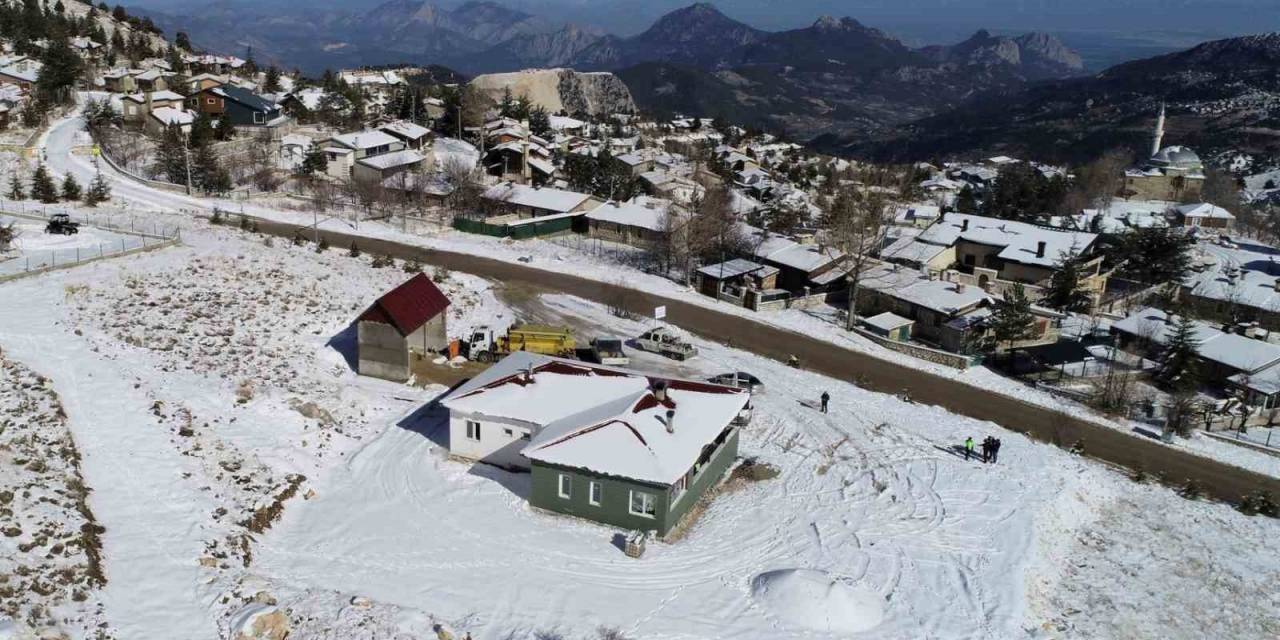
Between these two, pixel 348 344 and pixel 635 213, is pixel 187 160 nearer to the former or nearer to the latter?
pixel 635 213

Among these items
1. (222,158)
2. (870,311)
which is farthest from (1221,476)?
(222,158)

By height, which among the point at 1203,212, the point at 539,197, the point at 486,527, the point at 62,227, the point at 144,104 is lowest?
the point at 486,527

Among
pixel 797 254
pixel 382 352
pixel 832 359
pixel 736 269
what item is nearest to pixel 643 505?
pixel 382 352

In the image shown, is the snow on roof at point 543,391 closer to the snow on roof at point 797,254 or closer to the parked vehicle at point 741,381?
the parked vehicle at point 741,381

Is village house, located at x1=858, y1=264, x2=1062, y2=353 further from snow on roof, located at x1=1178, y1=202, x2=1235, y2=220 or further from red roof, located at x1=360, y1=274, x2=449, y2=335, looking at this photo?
snow on roof, located at x1=1178, y1=202, x2=1235, y2=220

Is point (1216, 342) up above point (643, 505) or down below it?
above

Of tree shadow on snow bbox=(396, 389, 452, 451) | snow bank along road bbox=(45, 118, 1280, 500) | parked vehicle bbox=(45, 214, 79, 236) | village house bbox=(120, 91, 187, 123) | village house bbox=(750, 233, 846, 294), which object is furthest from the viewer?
village house bbox=(120, 91, 187, 123)

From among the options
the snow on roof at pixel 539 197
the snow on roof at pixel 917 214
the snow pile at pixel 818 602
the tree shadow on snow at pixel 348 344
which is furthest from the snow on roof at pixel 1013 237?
the snow pile at pixel 818 602

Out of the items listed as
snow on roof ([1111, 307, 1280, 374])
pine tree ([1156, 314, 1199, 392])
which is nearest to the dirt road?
pine tree ([1156, 314, 1199, 392])
